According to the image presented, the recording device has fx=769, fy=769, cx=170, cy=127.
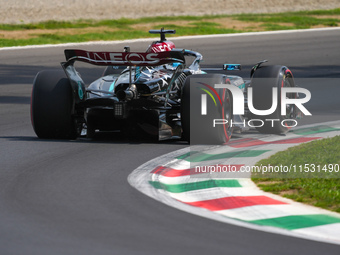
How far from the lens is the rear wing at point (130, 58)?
9.95 metres

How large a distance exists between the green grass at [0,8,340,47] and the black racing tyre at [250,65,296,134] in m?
16.6

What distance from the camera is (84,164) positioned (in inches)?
348

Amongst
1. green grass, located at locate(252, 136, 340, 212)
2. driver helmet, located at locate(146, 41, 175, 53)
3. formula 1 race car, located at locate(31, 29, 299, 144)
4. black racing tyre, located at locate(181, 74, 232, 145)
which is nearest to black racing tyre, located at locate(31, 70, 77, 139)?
formula 1 race car, located at locate(31, 29, 299, 144)

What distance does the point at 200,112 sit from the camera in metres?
9.71

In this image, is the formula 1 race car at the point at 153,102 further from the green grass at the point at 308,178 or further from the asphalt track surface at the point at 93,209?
the green grass at the point at 308,178

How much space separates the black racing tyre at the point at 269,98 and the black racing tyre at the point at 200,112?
0.86 m

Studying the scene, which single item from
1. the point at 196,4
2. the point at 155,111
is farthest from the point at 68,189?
the point at 196,4

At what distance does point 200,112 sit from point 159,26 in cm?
2376

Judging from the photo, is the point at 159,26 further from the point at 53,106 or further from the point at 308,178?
the point at 308,178

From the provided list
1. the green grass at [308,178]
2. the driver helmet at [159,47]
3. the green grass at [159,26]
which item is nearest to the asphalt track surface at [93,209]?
the green grass at [308,178]

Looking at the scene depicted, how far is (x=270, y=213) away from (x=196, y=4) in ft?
127

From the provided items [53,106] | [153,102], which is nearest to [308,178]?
[153,102]

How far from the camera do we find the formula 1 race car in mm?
9836

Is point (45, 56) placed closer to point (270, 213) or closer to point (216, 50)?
point (216, 50)
